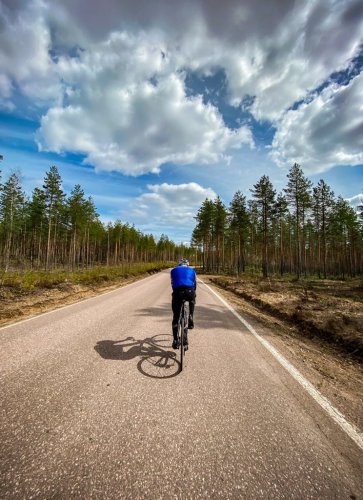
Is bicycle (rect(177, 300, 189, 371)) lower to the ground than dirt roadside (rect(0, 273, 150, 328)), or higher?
higher

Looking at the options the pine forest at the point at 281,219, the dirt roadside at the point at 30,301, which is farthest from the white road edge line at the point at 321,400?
the pine forest at the point at 281,219

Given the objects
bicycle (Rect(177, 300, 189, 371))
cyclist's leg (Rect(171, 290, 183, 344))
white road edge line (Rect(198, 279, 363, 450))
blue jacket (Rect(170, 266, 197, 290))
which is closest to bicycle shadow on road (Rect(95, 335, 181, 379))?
bicycle (Rect(177, 300, 189, 371))

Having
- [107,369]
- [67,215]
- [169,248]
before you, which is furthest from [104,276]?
[169,248]

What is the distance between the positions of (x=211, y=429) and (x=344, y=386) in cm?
266

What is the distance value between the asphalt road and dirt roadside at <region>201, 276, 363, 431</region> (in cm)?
42

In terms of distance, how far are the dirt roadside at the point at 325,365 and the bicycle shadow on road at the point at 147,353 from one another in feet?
8.04

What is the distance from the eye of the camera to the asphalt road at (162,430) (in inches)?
77.7

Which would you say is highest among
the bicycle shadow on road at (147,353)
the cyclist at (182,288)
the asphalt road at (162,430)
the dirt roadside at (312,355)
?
the cyclist at (182,288)

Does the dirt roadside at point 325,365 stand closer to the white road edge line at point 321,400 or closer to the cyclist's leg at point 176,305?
the white road edge line at point 321,400

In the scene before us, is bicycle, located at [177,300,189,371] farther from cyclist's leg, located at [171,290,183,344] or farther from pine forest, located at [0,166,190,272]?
pine forest, located at [0,166,190,272]

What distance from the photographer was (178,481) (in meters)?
2.00

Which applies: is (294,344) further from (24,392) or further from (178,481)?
(24,392)

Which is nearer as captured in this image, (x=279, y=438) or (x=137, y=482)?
(x=137, y=482)

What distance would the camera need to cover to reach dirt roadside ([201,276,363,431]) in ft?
11.1
